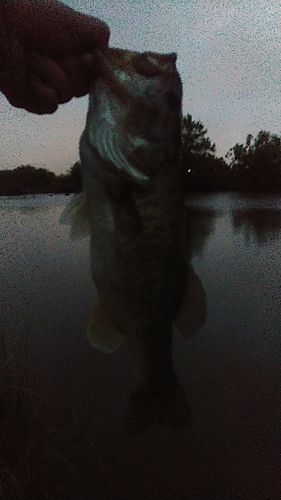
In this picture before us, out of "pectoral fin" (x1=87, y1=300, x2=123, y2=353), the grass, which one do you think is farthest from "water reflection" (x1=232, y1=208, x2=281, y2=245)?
"pectoral fin" (x1=87, y1=300, x2=123, y2=353)

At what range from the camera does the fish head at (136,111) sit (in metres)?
1.45

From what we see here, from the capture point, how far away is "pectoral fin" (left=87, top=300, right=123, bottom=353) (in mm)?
1506

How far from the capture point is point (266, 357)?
11344 mm

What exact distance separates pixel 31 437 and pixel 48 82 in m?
3.38

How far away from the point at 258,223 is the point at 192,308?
1274 inches

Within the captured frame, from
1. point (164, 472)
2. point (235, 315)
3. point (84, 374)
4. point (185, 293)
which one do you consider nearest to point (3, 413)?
point (185, 293)

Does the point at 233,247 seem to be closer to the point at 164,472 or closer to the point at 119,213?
the point at 164,472

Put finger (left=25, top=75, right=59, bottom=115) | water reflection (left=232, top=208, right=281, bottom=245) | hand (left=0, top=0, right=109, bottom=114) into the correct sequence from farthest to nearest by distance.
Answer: water reflection (left=232, top=208, right=281, bottom=245) → finger (left=25, top=75, right=59, bottom=115) → hand (left=0, top=0, right=109, bottom=114)

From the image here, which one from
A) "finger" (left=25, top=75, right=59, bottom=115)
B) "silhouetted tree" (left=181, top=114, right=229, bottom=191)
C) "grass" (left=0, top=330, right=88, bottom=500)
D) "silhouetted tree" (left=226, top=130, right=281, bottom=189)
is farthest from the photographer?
"silhouetted tree" (left=226, top=130, right=281, bottom=189)

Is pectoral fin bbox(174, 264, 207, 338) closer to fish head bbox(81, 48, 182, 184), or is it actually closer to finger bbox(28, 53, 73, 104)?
fish head bbox(81, 48, 182, 184)

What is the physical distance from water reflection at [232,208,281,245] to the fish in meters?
23.8

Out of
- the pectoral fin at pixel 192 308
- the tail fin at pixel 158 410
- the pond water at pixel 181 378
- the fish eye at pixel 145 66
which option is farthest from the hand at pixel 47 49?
the tail fin at pixel 158 410

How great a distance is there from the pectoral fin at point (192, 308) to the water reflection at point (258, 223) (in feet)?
78.1

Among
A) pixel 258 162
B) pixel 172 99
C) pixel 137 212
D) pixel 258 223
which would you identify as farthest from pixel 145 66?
pixel 258 223
